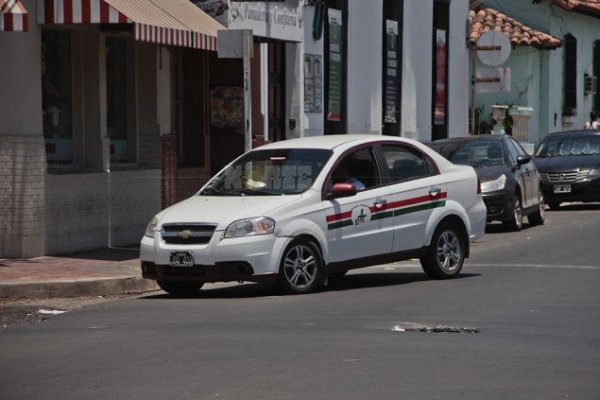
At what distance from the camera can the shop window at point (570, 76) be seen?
145 feet

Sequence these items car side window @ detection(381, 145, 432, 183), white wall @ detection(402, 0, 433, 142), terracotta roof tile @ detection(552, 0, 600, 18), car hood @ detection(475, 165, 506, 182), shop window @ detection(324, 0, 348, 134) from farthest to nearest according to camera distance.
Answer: terracotta roof tile @ detection(552, 0, 600, 18) → white wall @ detection(402, 0, 433, 142) → shop window @ detection(324, 0, 348, 134) → car hood @ detection(475, 165, 506, 182) → car side window @ detection(381, 145, 432, 183)

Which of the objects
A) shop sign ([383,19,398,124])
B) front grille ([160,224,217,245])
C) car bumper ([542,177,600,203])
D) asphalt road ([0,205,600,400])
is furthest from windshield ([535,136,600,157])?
front grille ([160,224,217,245])

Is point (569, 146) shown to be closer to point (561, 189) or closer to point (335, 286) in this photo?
point (561, 189)

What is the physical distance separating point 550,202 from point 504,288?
13456 mm

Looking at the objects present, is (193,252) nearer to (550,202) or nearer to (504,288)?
(504,288)

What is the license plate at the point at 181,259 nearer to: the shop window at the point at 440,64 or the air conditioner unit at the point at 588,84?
the shop window at the point at 440,64

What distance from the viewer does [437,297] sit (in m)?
13.4

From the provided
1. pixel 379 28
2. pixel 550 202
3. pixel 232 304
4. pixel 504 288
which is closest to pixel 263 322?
pixel 232 304

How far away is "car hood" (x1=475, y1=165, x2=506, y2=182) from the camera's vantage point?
72.9 feet

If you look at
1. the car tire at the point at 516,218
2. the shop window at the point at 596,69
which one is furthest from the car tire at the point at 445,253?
the shop window at the point at 596,69

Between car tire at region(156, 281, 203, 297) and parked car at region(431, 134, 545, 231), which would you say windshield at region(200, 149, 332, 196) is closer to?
car tire at region(156, 281, 203, 297)

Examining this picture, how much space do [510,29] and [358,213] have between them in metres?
27.6

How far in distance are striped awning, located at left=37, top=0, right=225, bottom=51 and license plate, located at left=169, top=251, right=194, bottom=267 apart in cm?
400

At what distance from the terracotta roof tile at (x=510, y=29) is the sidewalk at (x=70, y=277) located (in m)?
23.9
